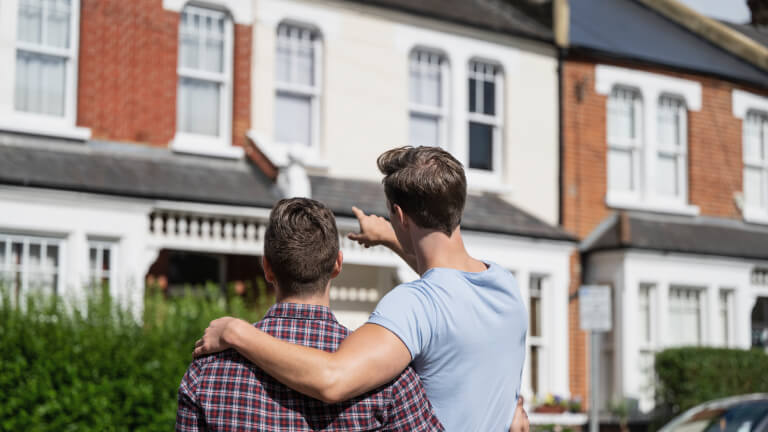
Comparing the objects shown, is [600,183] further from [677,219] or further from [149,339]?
[149,339]

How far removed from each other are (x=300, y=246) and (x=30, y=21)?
10.7m

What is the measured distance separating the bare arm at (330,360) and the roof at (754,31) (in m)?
21.2

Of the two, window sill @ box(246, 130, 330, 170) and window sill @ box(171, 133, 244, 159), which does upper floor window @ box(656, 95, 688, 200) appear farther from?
window sill @ box(171, 133, 244, 159)

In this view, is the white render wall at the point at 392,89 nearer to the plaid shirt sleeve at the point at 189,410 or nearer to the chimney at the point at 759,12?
the chimney at the point at 759,12

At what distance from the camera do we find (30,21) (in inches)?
490

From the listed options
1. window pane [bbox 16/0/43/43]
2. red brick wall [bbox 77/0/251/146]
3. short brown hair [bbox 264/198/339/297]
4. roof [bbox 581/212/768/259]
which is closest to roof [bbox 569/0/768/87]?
roof [bbox 581/212/768/259]

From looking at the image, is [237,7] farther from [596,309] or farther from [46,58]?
[596,309]

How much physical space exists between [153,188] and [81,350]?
147 inches

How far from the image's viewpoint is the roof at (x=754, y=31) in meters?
22.3

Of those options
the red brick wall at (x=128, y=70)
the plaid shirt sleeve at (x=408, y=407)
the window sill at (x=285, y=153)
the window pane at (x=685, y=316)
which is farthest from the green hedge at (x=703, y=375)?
the plaid shirt sleeve at (x=408, y=407)

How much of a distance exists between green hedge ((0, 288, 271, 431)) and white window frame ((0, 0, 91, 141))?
3.74m

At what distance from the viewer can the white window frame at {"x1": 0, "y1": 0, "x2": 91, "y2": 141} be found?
39.9 feet

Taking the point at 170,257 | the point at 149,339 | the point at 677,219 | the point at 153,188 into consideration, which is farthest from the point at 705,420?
the point at 677,219

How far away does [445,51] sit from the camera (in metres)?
15.6
